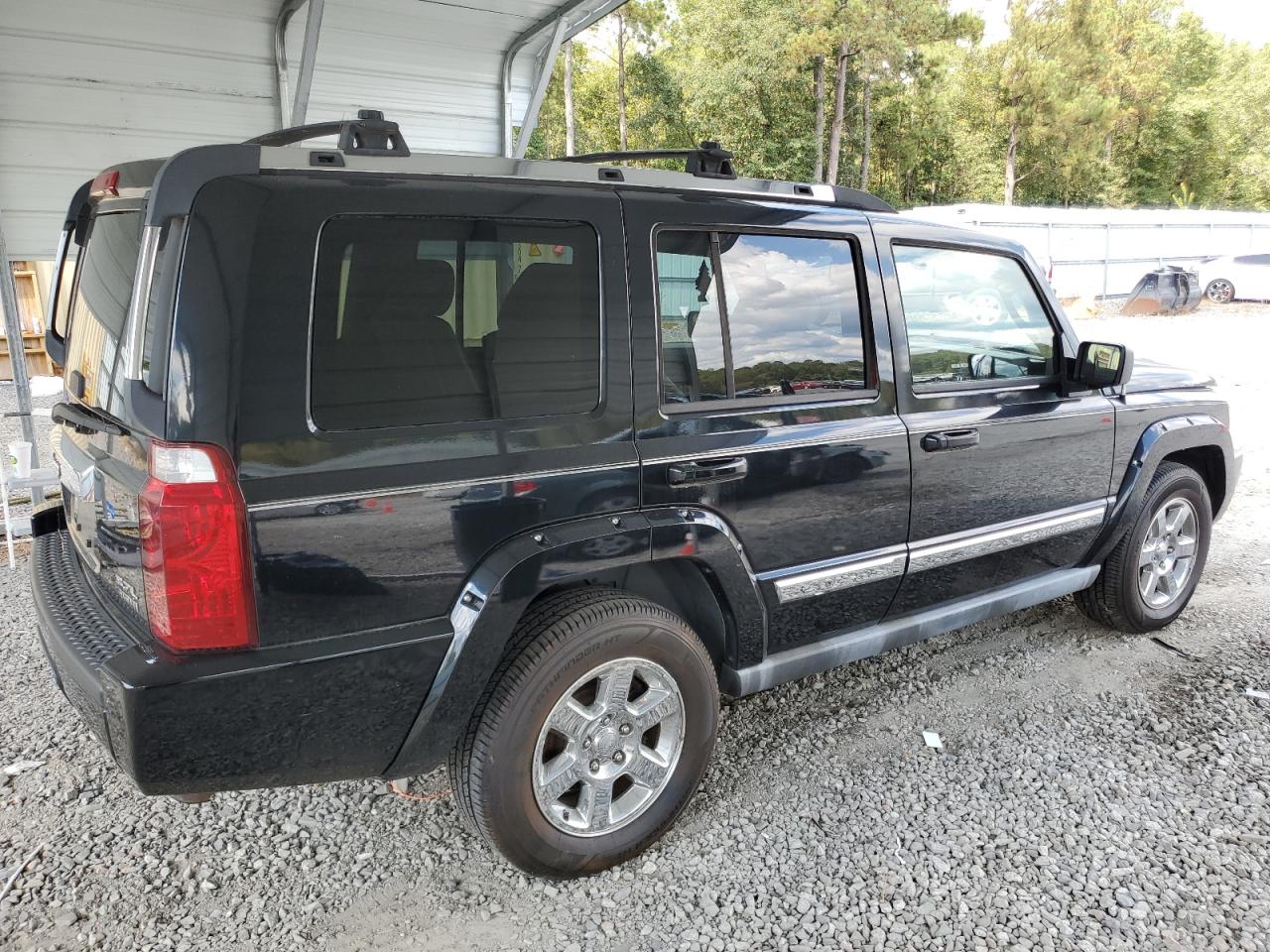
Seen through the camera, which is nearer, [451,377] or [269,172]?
[269,172]

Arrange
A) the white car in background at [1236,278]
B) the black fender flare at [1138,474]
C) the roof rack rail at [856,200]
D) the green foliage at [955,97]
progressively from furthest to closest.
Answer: the green foliage at [955,97]
the white car in background at [1236,278]
the black fender flare at [1138,474]
the roof rack rail at [856,200]

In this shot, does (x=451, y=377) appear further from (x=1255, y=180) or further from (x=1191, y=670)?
(x=1255, y=180)

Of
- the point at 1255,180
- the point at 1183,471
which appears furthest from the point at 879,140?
the point at 1183,471

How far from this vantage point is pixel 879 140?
151ft

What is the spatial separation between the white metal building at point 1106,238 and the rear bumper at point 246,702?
56.2ft

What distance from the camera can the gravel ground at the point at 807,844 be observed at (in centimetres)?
237

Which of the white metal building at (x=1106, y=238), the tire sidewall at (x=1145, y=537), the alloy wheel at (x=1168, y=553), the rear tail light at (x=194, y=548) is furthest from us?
the white metal building at (x=1106, y=238)

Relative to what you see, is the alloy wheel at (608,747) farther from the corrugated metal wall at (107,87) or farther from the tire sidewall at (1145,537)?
the corrugated metal wall at (107,87)

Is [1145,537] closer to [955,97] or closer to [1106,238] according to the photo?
[1106,238]

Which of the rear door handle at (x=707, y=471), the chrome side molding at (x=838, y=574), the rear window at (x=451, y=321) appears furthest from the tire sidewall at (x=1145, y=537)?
the rear window at (x=451, y=321)

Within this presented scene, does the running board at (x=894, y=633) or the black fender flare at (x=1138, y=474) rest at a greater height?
the black fender flare at (x=1138, y=474)

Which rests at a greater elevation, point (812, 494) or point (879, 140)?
point (879, 140)

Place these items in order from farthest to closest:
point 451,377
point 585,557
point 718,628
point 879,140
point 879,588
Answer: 1. point 879,140
2. point 879,588
3. point 718,628
4. point 585,557
5. point 451,377

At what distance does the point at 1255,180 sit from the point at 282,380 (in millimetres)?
57105
